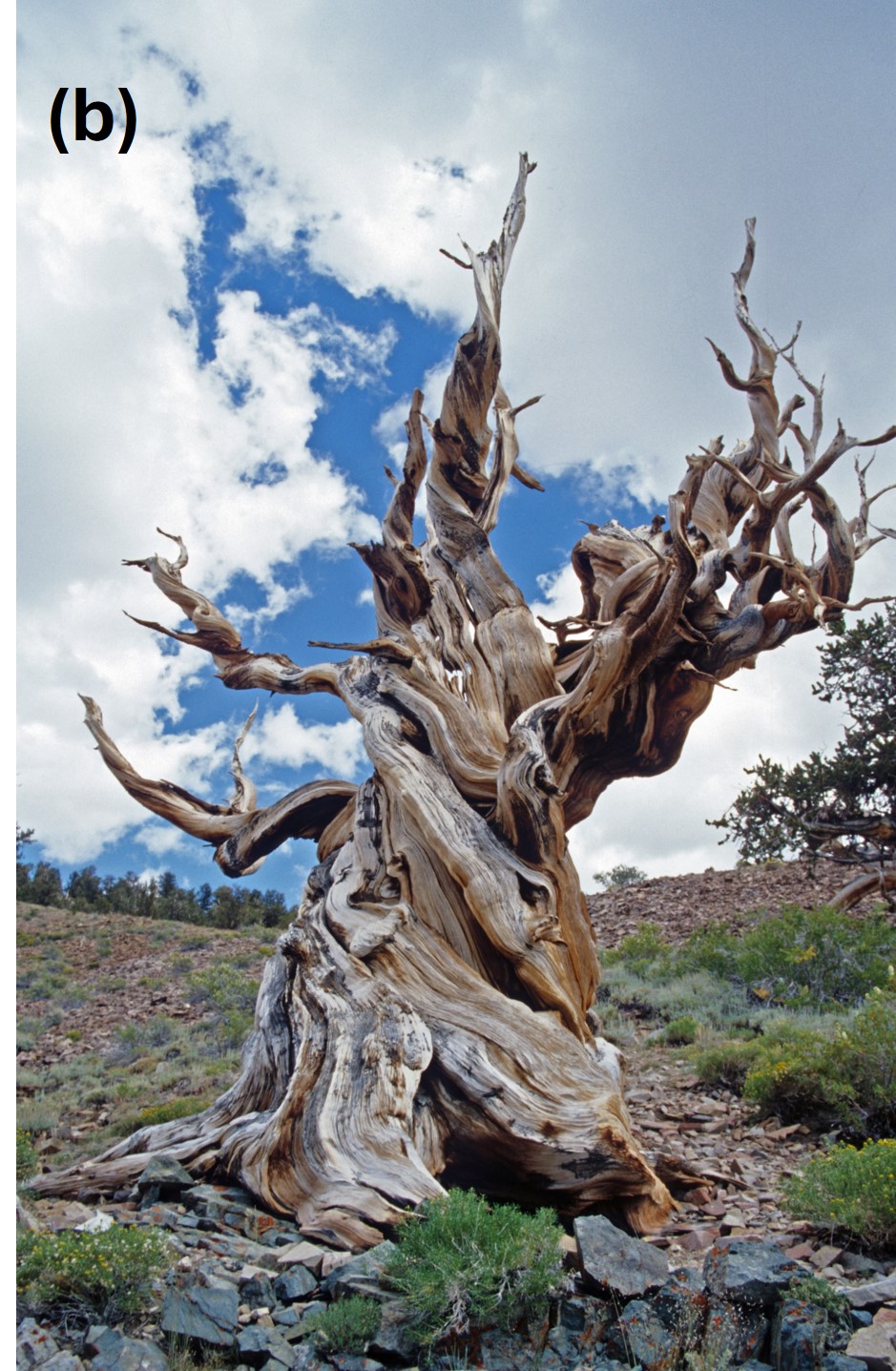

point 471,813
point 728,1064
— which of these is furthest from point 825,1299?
point 728,1064

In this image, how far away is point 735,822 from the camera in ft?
40.1

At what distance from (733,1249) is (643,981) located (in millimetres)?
7576

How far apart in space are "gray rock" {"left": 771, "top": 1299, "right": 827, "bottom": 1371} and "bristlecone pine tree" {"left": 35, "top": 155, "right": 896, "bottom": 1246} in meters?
1.44

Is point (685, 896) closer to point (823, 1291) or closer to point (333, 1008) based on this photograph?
point (333, 1008)

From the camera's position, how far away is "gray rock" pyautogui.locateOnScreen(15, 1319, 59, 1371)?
2.54 m

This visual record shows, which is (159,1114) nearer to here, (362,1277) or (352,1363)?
(362,1277)

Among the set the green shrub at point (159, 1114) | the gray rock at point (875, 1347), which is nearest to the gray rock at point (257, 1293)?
the gray rock at point (875, 1347)

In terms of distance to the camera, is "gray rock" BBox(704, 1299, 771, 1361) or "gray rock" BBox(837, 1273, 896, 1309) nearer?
Answer: "gray rock" BBox(704, 1299, 771, 1361)

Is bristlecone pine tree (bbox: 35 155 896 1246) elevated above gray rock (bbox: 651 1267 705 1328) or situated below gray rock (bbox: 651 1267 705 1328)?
above

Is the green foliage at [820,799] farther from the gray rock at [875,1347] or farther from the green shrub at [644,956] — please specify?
the gray rock at [875,1347]

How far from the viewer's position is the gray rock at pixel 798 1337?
2.51 m

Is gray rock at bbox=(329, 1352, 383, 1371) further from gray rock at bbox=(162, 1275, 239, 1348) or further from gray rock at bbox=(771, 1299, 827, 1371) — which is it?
gray rock at bbox=(771, 1299, 827, 1371)

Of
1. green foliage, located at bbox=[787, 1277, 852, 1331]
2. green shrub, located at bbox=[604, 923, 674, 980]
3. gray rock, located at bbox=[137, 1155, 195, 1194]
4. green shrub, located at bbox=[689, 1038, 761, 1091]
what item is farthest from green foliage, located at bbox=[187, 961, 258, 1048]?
green foliage, located at bbox=[787, 1277, 852, 1331]

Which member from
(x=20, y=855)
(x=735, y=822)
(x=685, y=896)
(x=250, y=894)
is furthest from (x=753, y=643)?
(x=20, y=855)
